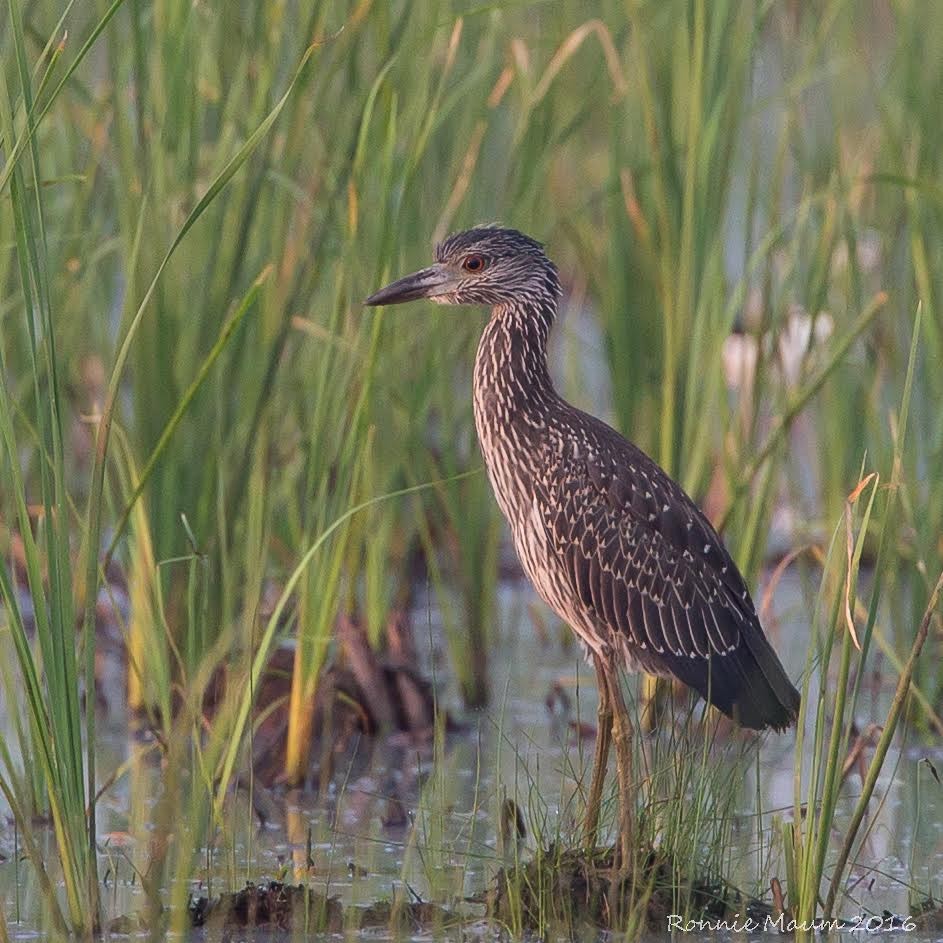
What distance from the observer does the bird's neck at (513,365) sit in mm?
5340

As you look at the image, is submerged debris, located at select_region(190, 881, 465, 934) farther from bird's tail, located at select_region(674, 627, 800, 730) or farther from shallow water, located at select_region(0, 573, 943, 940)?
bird's tail, located at select_region(674, 627, 800, 730)

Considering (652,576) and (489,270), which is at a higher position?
(489,270)

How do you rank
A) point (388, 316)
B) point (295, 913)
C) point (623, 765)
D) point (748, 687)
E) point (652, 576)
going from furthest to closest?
1. point (388, 316)
2. point (652, 576)
3. point (748, 687)
4. point (623, 765)
5. point (295, 913)

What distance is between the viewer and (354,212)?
17.5 ft

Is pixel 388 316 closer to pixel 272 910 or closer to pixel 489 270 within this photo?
pixel 489 270

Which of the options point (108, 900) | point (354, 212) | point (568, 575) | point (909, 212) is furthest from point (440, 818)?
point (909, 212)

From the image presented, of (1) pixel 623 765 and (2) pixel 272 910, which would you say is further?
(1) pixel 623 765

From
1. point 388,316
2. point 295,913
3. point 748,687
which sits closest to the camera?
point 295,913

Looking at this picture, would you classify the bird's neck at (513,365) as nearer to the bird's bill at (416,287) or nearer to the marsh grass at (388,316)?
the bird's bill at (416,287)

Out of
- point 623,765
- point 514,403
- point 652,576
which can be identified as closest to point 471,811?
point 623,765

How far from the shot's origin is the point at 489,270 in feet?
17.9

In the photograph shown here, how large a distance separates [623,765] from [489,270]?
1.43 m

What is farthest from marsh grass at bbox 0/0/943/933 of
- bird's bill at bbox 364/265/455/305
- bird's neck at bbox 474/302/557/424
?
bird's neck at bbox 474/302/557/424

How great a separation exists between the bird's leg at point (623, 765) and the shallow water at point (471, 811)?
106 millimetres
